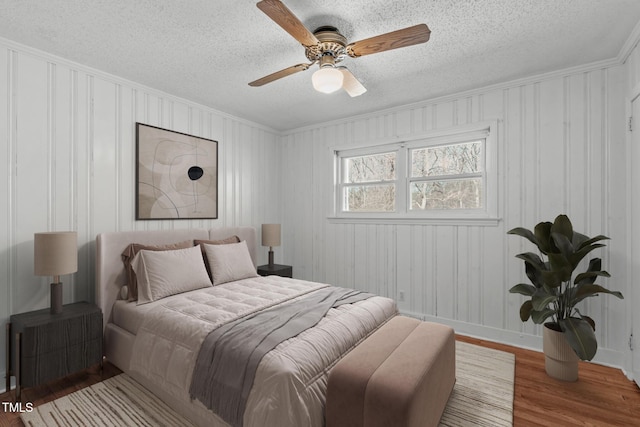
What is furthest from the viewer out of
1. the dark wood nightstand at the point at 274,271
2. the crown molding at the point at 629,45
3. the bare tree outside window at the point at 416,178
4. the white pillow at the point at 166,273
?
the dark wood nightstand at the point at 274,271

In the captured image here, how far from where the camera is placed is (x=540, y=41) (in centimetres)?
242

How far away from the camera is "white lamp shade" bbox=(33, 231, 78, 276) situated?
229 cm

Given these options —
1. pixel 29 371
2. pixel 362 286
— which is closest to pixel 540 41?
pixel 362 286

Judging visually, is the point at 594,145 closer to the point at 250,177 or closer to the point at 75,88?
the point at 250,177

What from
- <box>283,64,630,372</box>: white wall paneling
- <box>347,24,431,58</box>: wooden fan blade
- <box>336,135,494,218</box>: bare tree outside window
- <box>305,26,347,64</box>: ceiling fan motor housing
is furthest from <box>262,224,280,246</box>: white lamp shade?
<box>347,24,431,58</box>: wooden fan blade

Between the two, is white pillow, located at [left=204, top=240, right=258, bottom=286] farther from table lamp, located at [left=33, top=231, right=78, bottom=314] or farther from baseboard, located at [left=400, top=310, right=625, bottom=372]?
baseboard, located at [left=400, top=310, right=625, bottom=372]

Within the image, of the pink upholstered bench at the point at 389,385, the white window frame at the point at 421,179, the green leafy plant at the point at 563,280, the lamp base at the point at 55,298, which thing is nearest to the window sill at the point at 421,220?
the white window frame at the point at 421,179

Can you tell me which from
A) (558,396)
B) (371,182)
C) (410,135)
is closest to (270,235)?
(371,182)

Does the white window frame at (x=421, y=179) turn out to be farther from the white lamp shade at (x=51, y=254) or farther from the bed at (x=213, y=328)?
the white lamp shade at (x=51, y=254)

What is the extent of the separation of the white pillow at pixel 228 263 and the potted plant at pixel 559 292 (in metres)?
2.64

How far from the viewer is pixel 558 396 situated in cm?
227

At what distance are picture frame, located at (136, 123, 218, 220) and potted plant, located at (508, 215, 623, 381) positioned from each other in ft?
11.0

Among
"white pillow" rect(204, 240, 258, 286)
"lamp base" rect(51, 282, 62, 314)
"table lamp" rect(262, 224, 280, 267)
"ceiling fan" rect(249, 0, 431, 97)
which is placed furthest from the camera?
"table lamp" rect(262, 224, 280, 267)

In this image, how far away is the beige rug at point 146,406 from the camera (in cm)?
199
